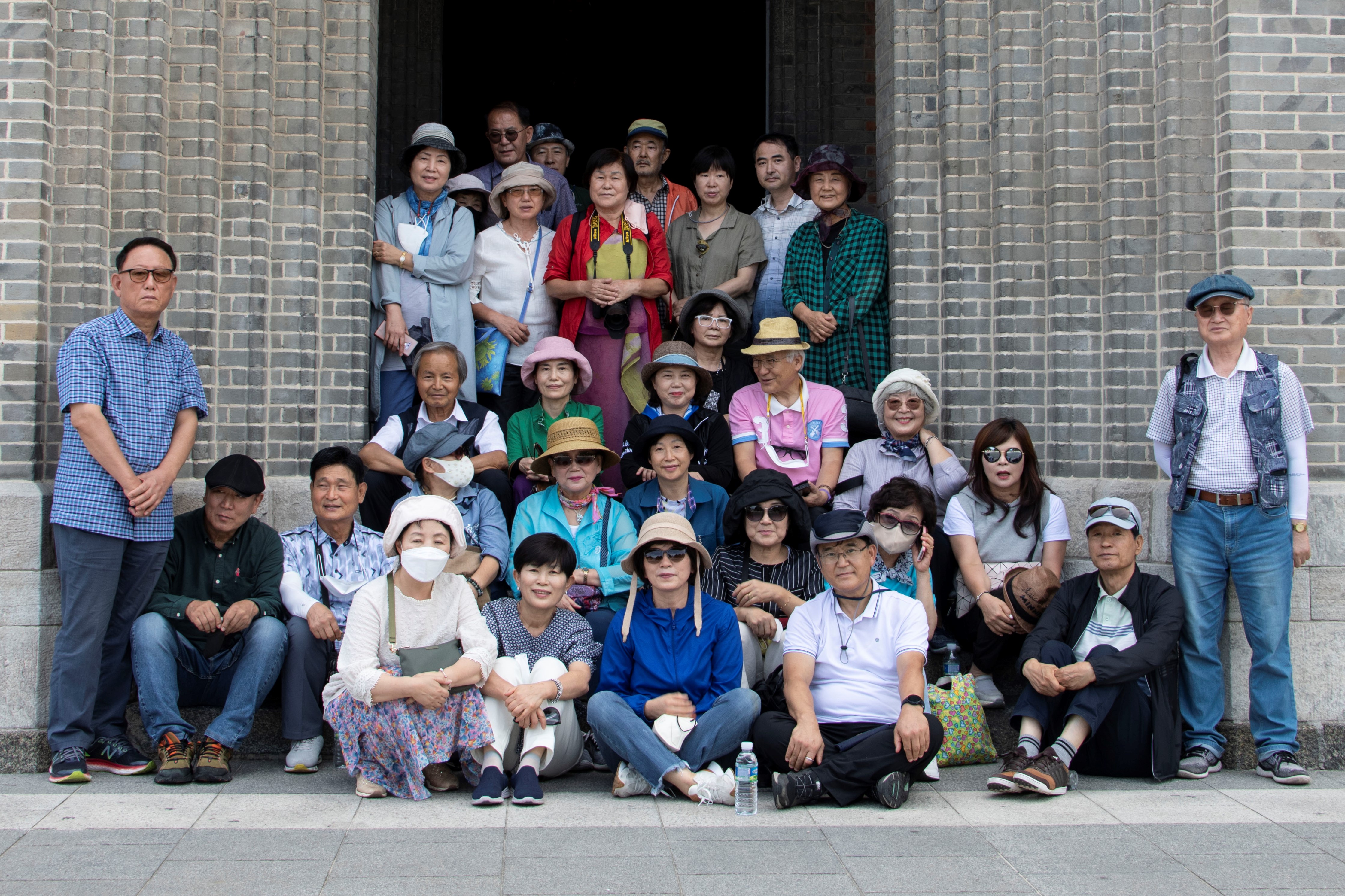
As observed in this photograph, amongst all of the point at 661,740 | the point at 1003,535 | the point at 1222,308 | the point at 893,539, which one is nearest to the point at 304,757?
the point at 661,740

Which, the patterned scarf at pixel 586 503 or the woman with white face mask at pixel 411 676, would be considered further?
the patterned scarf at pixel 586 503

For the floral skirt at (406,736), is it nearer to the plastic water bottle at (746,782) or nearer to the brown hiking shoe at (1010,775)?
the plastic water bottle at (746,782)

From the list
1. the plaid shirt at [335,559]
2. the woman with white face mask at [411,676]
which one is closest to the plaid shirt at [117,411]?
the plaid shirt at [335,559]

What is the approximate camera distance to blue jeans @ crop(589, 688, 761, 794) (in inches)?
194

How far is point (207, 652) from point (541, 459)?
6.15 feet

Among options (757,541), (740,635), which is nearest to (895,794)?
(740,635)

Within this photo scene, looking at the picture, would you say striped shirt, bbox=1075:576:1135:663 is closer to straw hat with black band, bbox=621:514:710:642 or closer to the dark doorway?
straw hat with black band, bbox=621:514:710:642

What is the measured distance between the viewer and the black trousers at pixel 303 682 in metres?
5.47

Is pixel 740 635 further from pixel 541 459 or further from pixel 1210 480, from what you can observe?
pixel 1210 480

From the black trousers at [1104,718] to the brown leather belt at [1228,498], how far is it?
3.04 ft

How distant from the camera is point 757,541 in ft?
18.8

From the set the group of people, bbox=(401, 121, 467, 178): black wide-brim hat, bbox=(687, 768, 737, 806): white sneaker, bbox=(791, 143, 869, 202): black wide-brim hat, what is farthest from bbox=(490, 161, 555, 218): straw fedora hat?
bbox=(687, 768, 737, 806): white sneaker

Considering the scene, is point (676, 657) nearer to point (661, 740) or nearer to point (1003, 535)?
point (661, 740)

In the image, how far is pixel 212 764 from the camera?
5211 mm
